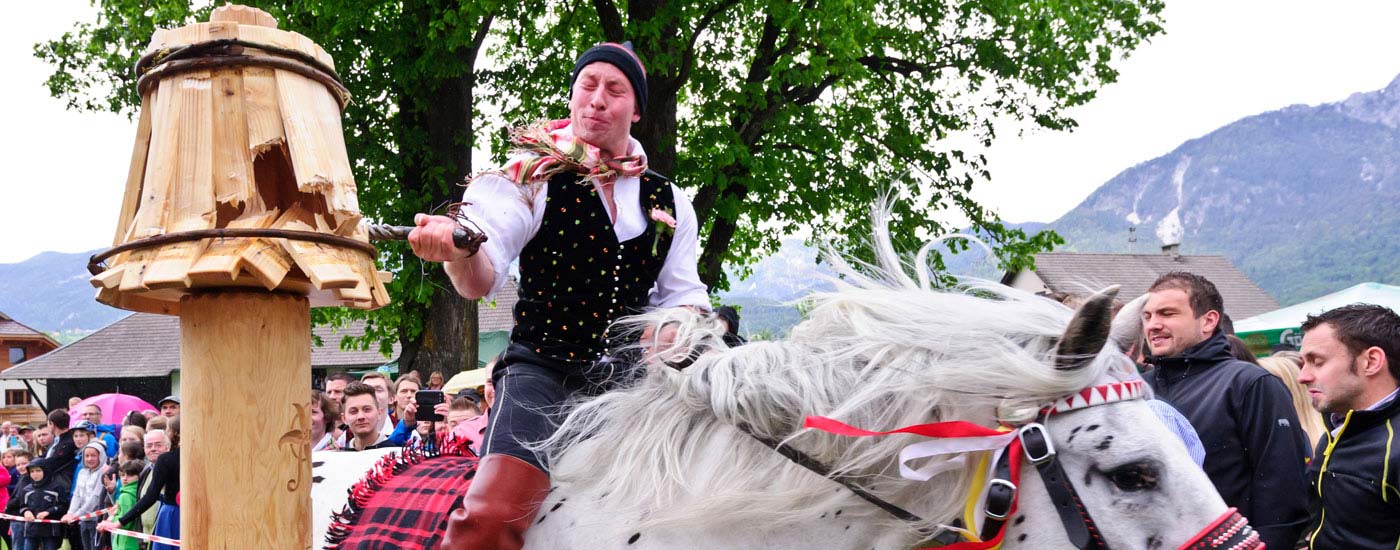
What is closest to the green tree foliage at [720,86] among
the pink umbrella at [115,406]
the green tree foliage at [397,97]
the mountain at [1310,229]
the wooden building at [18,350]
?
the green tree foliage at [397,97]

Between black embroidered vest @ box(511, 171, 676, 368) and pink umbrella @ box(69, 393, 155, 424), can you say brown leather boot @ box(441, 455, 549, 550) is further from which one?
pink umbrella @ box(69, 393, 155, 424)

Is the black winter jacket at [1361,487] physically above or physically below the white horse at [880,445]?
below

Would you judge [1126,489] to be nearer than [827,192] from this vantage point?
Yes

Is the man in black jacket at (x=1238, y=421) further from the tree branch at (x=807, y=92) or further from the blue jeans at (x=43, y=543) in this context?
the blue jeans at (x=43, y=543)

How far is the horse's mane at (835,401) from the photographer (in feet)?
6.93

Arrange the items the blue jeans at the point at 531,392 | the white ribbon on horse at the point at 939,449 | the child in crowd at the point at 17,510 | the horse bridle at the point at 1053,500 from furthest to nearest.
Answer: the child in crowd at the point at 17,510
the blue jeans at the point at 531,392
the white ribbon on horse at the point at 939,449
the horse bridle at the point at 1053,500

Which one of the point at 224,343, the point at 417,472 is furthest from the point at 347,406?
the point at 224,343

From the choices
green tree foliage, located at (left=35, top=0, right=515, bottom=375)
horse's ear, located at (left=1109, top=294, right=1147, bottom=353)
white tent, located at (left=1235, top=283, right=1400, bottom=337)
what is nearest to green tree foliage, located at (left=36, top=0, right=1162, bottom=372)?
green tree foliage, located at (left=35, top=0, right=515, bottom=375)

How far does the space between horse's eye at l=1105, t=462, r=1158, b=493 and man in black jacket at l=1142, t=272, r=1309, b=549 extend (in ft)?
6.49

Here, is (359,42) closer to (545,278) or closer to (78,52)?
(78,52)

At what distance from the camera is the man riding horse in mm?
2367

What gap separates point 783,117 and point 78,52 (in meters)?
10.5

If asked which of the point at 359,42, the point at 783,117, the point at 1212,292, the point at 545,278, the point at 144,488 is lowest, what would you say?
the point at 144,488

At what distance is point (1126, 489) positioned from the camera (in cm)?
199
